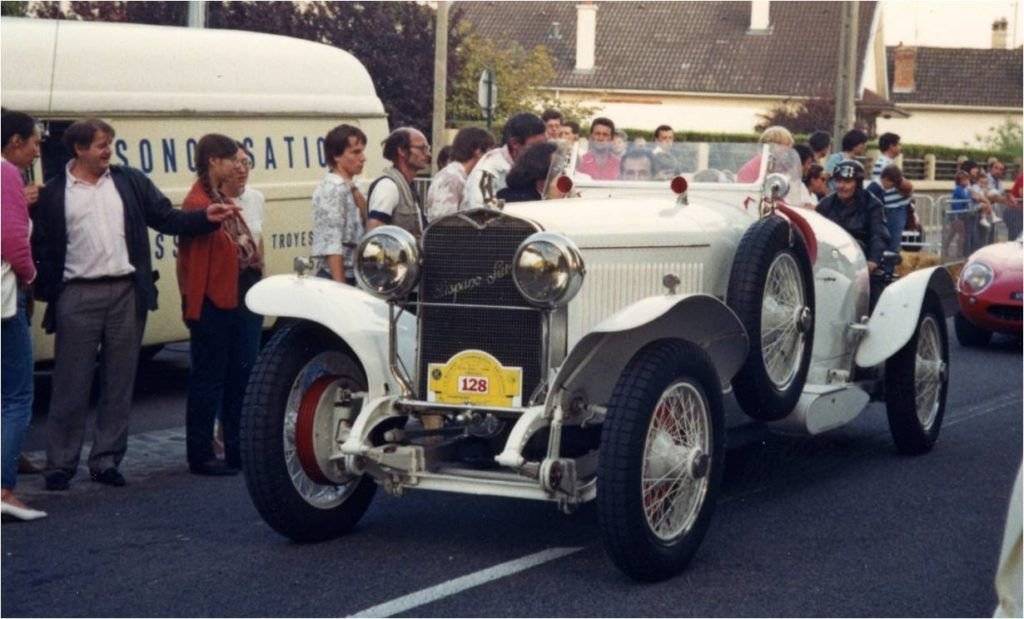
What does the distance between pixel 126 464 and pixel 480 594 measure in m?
3.38

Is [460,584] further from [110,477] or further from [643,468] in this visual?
[110,477]

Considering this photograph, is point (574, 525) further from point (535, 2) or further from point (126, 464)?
point (535, 2)

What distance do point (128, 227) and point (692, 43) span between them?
5483 cm

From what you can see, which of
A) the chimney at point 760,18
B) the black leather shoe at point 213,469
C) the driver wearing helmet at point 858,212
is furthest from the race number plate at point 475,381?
the chimney at point 760,18

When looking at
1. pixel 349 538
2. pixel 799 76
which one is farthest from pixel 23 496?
pixel 799 76

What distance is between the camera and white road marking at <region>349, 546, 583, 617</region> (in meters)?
5.68

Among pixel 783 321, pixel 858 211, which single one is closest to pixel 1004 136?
pixel 858 211

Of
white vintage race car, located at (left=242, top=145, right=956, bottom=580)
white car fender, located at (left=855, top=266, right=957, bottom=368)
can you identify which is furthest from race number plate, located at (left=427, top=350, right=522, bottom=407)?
white car fender, located at (left=855, top=266, right=957, bottom=368)

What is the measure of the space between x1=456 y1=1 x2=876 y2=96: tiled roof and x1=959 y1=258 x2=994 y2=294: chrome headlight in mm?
44654

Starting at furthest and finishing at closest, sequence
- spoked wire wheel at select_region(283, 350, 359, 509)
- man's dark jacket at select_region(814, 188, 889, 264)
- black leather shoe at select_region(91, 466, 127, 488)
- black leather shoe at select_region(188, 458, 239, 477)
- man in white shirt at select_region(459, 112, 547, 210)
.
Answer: man's dark jacket at select_region(814, 188, 889, 264) < man in white shirt at select_region(459, 112, 547, 210) < black leather shoe at select_region(188, 458, 239, 477) < black leather shoe at select_region(91, 466, 127, 488) < spoked wire wheel at select_region(283, 350, 359, 509)

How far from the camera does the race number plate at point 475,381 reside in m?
6.48

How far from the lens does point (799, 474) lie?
836cm

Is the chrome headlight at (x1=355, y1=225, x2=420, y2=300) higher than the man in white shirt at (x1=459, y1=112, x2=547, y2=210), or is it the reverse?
the man in white shirt at (x1=459, y1=112, x2=547, y2=210)

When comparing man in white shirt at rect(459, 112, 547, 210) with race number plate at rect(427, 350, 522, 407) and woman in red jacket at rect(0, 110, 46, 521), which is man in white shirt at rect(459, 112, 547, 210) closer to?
race number plate at rect(427, 350, 522, 407)
